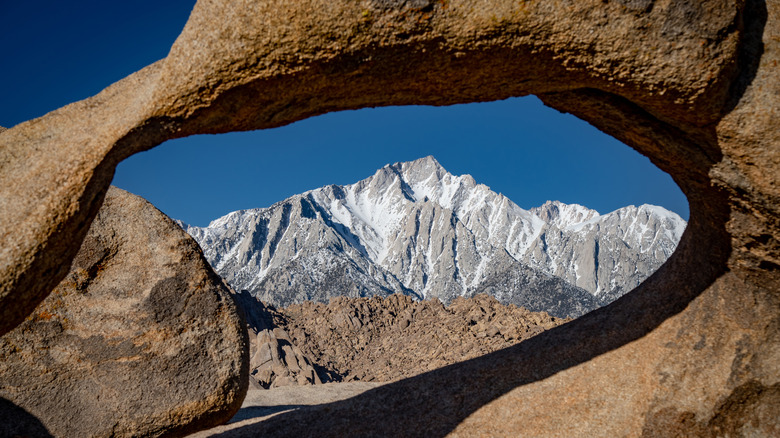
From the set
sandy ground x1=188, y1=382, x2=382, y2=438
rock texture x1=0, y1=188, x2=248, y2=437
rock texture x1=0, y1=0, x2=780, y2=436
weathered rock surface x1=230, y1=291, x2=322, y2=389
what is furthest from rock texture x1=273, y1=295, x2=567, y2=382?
rock texture x1=0, y1=188, x2=248, y2=437

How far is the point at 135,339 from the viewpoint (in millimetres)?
8031

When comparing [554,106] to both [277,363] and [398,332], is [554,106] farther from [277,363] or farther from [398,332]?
[398,332]

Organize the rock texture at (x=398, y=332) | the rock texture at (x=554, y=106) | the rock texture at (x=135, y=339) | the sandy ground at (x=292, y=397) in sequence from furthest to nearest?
the rock texture at (x=398, y=332) < the sandy ground at (x=292, y=397) < the rock texture at (x=135, y=339) < the rock texture at (x=554, y=106)

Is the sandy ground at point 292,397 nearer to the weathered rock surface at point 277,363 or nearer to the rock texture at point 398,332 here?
the weathered rock surface at point 277,363

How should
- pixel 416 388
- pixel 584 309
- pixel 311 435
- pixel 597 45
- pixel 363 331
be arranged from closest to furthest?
pixel 597 45, pixel 311 435, pixel 416 388, pixel 363 331, pixel 584 309

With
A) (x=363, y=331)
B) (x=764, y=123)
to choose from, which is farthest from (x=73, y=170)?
(x=363, y=331)

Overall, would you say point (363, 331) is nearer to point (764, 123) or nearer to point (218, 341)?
point (218, 341)

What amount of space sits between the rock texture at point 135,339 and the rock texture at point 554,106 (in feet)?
11.3

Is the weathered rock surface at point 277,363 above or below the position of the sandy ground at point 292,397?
above

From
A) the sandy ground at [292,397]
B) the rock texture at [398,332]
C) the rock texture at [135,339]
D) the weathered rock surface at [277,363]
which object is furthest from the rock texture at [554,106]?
the weathered rock surface at [277,363]

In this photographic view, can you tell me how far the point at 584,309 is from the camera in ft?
279

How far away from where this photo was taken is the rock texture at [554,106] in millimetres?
4270

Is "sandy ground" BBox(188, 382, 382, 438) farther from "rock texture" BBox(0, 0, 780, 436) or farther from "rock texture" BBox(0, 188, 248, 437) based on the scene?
"rock texture" BBox(0, 0, 780, 436)

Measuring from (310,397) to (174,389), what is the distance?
27.5 ft
